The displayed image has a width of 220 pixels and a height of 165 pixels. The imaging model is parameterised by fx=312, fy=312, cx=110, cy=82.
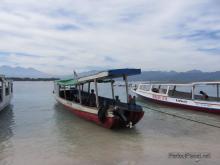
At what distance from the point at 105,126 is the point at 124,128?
1.01m

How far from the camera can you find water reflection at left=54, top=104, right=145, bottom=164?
11609mm

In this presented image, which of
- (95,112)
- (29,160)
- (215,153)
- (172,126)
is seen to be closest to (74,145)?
(29,160)

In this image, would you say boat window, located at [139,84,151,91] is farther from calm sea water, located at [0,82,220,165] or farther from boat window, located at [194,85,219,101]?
calm sea water, located at [0,82,220,165]

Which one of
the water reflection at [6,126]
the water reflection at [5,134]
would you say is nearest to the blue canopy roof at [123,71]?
the water reflection at [5,134]

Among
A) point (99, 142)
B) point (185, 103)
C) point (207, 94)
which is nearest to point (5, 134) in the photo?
point (99, 142)

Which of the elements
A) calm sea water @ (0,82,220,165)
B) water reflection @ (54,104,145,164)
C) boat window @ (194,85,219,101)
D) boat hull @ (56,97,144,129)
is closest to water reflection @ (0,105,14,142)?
calm sea water @ (0,82,220,165)

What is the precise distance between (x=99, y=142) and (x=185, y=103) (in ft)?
44.0

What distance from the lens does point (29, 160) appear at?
37.1 ft

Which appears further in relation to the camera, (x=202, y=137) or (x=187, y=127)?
(x=187, y=127)

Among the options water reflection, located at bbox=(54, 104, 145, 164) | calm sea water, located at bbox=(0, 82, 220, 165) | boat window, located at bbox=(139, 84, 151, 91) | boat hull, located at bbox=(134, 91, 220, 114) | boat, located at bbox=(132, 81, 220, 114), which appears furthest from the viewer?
boat window, located at bbox=(139, 84, 151, 91)

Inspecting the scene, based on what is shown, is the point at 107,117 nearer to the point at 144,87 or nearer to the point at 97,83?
the point at 97,83

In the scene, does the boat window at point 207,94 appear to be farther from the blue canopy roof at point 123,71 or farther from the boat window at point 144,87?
the blue canopy roof at point 123,71

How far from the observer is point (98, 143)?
13.7 meters

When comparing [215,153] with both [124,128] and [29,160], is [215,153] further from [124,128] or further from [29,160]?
[29,160]
